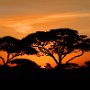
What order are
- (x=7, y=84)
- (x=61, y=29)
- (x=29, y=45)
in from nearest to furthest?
(x=7, y=84)
(x=61, y=29)
(x=29, y=45)

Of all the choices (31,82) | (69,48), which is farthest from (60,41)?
(31,82)

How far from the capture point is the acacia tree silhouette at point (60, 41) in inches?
2726

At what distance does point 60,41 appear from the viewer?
7038 centimetres

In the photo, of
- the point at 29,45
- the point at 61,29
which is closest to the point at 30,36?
the point at 29,45

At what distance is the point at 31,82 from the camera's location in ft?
112

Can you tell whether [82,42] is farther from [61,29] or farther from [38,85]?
[38,85]

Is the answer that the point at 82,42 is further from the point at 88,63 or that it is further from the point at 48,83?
the point at 48,83

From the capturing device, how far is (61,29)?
68.8 m

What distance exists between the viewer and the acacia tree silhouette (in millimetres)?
69250

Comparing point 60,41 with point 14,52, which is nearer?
point 60,41

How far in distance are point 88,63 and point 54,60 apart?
22.2 ft

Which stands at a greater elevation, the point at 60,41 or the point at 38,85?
the point at 60,41

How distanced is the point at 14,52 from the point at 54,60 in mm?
9323

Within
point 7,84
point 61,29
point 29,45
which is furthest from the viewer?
point 29,45
